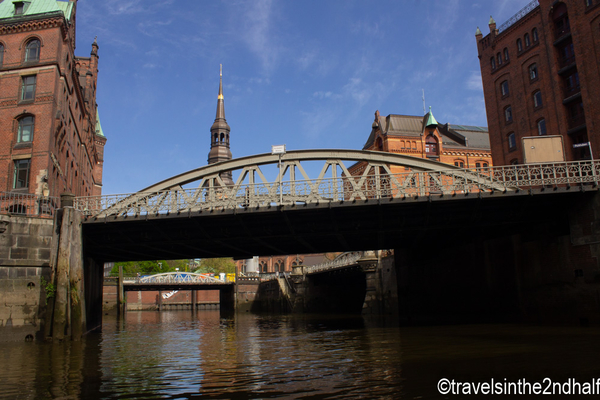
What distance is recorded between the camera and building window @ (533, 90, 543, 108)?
1550 inches

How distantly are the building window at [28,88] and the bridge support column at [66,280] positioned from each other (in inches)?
419

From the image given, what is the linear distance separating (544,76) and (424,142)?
23.3 meters

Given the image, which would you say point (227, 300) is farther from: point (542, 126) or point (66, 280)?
point (66, 280)

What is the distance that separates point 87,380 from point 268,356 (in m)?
5.84

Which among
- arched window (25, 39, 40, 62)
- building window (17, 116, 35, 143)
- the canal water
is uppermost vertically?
arched window (25, 39, 40, 62)

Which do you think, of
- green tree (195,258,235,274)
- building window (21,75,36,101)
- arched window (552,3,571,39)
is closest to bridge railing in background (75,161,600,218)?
building window (21,75,36,101)

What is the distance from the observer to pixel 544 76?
38344mm

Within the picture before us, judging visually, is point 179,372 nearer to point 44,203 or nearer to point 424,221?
point 424,221

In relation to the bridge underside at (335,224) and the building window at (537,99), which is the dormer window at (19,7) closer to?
the bridge underside at (335,224)

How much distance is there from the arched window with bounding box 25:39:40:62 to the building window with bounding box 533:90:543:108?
3708 centimetres

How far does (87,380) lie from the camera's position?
11.3 m

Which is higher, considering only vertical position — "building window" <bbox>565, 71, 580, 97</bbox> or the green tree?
"building window" <bbox>565, 71, 580, 97</bbox>

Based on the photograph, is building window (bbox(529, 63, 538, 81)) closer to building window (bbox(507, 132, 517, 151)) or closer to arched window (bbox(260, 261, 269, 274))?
building window (bbox(507, 132, 517, 151))

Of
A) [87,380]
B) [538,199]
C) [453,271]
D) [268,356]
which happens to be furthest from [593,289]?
[87,380]
